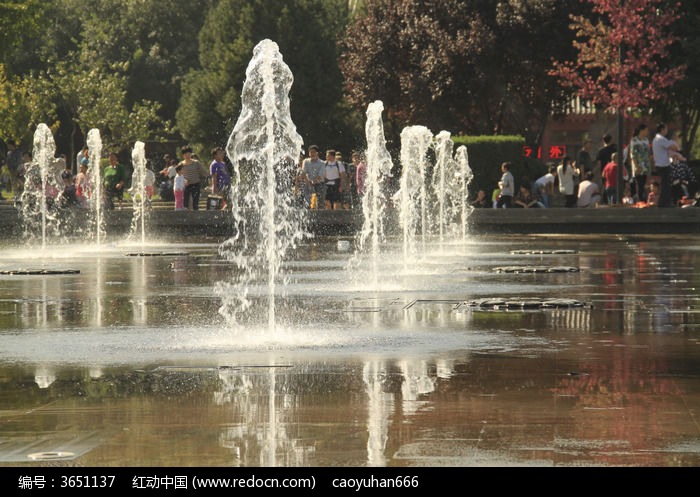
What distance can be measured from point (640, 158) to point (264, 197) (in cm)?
753

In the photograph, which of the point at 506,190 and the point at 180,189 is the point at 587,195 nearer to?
the point at 506,190

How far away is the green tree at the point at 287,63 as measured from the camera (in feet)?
195

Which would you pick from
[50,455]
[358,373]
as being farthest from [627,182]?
[50,455]

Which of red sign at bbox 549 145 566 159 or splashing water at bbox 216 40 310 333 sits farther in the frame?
red sign at bbox 549 145 566 159

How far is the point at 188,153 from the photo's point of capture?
3331 cm

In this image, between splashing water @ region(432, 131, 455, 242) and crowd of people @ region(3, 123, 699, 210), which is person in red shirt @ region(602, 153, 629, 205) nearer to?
crowd of people @ region(3, 123, 699, 210)

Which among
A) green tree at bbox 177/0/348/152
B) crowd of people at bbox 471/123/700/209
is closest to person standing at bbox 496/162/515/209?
crowd of people at bbox 471/123/700/209

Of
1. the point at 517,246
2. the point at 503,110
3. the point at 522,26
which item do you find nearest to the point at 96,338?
the point at 517,246

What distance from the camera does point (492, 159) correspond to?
36062 millimetres

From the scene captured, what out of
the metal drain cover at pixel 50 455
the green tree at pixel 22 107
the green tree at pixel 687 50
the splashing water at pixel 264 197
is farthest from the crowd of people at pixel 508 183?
the metal drain cover at pixel 50 455

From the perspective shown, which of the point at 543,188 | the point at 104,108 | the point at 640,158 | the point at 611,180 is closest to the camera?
the point at 640,158

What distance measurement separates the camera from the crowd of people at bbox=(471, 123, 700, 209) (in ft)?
104

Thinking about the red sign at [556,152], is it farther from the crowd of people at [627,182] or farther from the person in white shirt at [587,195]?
the person in white shirt at [587,195]

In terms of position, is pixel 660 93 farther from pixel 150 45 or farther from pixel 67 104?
pixel 150 45
